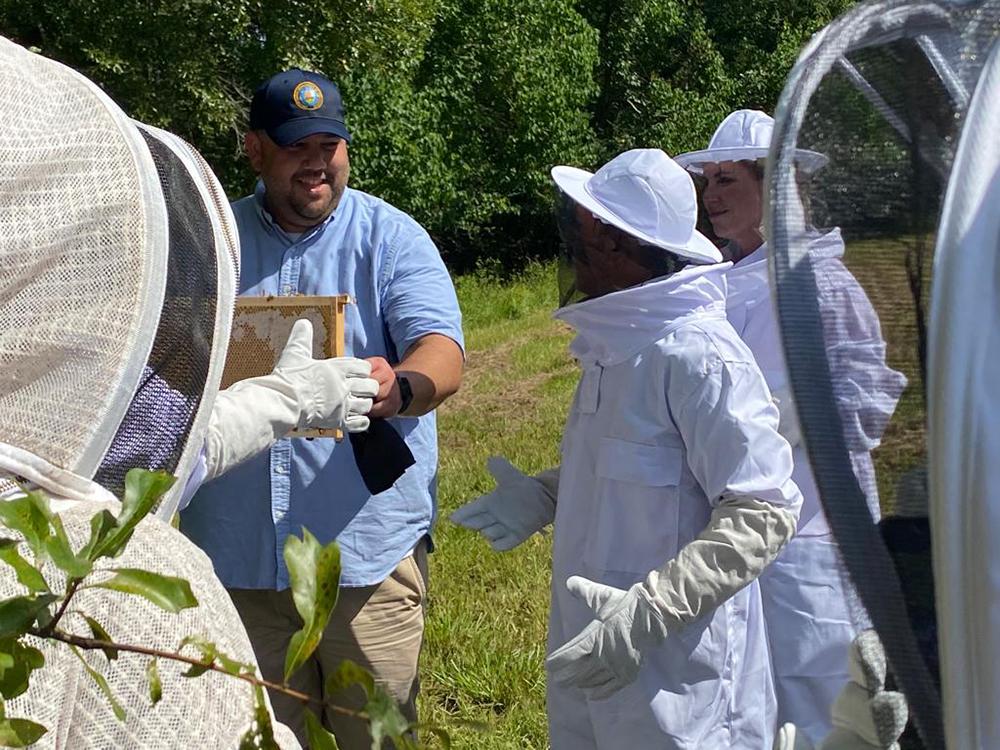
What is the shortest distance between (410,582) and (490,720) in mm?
1190

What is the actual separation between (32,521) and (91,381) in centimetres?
52

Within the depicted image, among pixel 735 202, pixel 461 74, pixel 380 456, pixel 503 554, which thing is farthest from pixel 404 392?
pixel 461 74

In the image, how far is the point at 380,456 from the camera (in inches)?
126

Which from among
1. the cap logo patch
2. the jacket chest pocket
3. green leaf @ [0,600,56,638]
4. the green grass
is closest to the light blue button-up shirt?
the cap logo patch

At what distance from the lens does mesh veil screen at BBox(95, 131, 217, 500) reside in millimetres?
1579

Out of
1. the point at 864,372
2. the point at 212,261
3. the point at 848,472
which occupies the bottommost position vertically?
the point at 848,472

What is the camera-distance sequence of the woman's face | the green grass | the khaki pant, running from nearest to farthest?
the khaki pant
the woman's face
the green grass

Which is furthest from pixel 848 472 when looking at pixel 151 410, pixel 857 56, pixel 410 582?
pixel 410 582

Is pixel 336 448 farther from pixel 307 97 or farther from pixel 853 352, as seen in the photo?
pixel 853 352

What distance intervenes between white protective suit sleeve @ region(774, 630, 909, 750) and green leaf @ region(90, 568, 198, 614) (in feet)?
2.49

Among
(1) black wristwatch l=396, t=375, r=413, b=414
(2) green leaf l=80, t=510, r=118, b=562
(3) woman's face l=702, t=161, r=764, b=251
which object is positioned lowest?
(1) black wristwatch l=396, t=375, r=413, b=414

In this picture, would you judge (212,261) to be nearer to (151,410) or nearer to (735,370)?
(151,410)

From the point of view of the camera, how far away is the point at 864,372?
→ 50.5 inches

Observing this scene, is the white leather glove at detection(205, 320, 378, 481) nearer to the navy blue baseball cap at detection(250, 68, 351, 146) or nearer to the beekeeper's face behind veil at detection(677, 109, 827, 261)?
the navy blue baseball cap at detection(250, 68, 351, 146)
